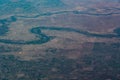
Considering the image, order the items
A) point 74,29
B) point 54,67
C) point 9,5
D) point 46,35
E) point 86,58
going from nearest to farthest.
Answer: point 54,67, point 86,58, point 46,35, point 74,29, point 9,5

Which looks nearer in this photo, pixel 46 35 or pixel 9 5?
pixel 46 35

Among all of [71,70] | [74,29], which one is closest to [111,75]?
[71,70]

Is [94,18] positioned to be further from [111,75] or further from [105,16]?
[111,75]

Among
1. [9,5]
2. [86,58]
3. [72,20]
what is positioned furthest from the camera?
[9,5]

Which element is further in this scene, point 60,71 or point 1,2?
point 1,2

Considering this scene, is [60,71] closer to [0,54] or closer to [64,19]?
[0,54]

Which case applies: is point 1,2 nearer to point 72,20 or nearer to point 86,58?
point 72,20

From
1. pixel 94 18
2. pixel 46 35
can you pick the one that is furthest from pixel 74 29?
pixel 94 18

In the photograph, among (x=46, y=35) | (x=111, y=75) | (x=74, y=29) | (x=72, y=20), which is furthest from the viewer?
(x=72, y=20)

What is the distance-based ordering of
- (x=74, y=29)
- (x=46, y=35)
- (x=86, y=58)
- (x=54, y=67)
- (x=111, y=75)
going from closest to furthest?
(x=111, y=75)
(x=54, y=67)
(x=86, y=58)
(x=46, y=35)
(x=74, y=29)
